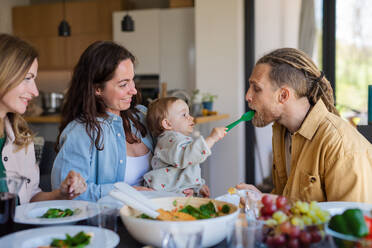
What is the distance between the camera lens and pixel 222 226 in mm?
1050

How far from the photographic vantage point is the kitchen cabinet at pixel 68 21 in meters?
6.41

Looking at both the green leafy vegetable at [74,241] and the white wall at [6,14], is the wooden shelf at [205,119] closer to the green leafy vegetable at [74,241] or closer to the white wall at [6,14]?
the green leafy vegetable at [74,241]

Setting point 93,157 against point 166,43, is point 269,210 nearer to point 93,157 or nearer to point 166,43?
point 93,157

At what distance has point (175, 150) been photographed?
1810 mm

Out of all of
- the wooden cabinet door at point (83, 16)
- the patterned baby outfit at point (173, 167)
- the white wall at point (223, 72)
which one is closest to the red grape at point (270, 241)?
the patterned baby outfit at point (173, 167)

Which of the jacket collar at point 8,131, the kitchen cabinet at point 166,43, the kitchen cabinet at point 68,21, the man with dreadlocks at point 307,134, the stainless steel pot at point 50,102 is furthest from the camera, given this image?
the kitchen cabinet at point 68,21

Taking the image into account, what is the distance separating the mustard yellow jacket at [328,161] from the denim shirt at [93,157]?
0.73 metres

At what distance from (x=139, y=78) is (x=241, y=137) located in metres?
2.07

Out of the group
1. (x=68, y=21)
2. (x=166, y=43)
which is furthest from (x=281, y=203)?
(x=68, y=21)

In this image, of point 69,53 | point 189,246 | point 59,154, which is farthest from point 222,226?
point 69,53

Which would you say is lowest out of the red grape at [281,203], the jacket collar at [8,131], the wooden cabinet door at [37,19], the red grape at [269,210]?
the red grape at [269,210]

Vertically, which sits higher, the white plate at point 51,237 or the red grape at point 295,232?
the red grape at point 295,232

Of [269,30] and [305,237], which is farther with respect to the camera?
[269,30]

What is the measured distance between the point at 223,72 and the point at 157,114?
9.28 ft
